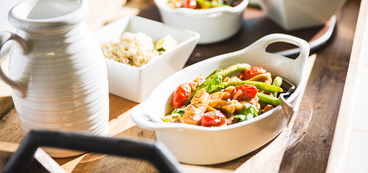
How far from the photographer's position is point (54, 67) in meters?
0.57

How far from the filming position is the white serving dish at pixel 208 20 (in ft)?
3.53

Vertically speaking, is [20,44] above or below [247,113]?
above

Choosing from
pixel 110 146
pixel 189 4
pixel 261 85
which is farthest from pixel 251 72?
pixel 110 146

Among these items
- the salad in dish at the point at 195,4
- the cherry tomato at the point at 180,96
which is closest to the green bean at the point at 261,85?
the cherry tomato at the point at 180,96

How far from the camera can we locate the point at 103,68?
66 centimetres

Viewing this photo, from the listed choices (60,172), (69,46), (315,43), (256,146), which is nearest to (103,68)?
(69,46)

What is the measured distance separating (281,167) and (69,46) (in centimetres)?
50

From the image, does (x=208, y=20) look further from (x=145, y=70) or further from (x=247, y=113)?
(x=247, y=113)

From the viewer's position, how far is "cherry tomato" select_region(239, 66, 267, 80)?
2.73 ft

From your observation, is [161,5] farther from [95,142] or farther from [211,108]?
[95,142]

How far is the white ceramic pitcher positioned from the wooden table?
0.09 metres

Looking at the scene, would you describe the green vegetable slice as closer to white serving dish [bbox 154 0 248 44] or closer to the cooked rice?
the cooked rice

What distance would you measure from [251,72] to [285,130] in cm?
17

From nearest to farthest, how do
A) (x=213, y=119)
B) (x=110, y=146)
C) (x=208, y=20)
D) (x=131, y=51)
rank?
(x=110, y=146), (x=213, y=119), (x=131, y=51), (x=208, y=20)
